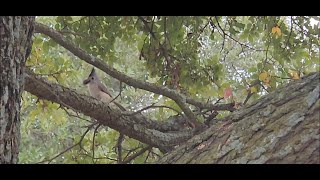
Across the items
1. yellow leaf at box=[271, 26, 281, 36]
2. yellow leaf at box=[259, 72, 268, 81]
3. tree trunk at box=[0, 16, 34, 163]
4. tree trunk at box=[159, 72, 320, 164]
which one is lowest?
tree trunk at box=[159, 72, 320, 164]

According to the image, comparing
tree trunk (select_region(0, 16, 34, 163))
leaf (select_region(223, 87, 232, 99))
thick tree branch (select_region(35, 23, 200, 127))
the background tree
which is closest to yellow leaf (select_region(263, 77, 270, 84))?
the background tree

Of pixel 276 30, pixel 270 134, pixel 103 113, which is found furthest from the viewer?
pixel 276 30

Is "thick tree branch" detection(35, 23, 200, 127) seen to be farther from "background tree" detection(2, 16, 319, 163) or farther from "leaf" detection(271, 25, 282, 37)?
"leaf" detection(271, 25, 282, 37)

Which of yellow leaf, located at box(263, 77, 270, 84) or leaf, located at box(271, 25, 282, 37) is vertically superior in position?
leaf, located at box(271, 25, 282, 37)

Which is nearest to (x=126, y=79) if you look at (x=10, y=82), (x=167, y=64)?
(x=167, y=64)

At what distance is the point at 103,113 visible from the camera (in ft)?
5.06

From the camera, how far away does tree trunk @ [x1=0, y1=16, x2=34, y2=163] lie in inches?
28.0

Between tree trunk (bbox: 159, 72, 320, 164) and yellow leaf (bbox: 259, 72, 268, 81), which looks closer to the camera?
tree trunk (bbox: 159, 72, 320, 164)

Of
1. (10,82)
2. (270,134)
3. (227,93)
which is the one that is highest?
(227,93)

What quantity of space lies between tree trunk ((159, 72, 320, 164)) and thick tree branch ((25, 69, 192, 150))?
745 millimetres

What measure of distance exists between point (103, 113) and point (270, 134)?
36.9 inches

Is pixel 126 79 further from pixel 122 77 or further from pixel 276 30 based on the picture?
pixel 276 30

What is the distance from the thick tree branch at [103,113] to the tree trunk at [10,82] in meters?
0.67
